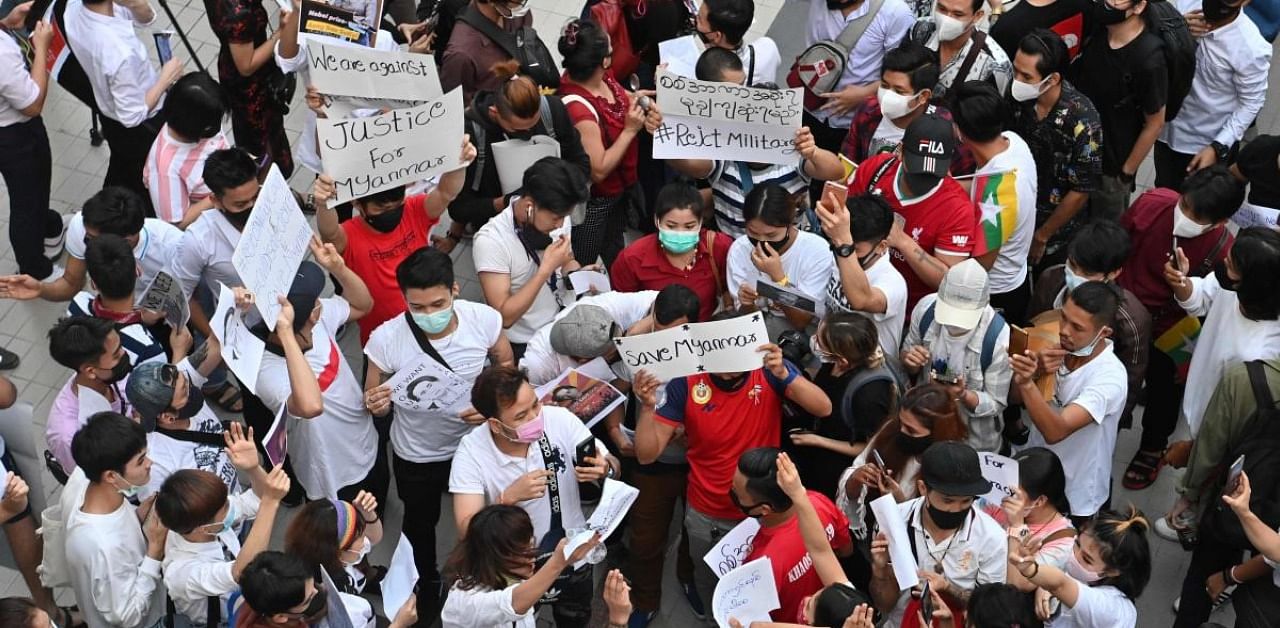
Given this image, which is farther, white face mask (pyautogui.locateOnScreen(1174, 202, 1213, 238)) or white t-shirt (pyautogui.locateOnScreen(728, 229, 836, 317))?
white face mask (pyautogui.locateOnScreen(1174, 202, 1213, 238))

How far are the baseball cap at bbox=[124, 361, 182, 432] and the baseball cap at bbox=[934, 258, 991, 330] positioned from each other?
3.27 meters

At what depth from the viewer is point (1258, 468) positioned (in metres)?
5.79

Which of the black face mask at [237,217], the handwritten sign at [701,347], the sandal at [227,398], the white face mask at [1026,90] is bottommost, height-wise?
the sandal at [227,398]

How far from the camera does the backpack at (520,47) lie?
7.93 m

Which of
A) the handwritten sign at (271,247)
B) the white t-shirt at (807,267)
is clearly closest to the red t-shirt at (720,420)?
the white t-shirt at (807,267)

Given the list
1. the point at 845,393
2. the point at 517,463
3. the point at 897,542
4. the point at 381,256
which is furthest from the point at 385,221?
the point at 897,542

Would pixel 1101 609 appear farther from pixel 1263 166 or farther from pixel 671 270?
pixel 1263 166

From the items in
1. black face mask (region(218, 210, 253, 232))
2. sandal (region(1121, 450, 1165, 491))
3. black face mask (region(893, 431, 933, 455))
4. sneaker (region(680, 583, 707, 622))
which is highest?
black face mask (region(218, 210, 253, 232))

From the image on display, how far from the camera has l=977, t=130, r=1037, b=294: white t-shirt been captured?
6930 millimetres

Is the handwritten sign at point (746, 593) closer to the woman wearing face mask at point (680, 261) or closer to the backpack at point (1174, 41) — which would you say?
the woman wearing face mask at point (680, 261)

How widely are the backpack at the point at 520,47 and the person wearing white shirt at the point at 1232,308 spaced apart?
3.43 meters

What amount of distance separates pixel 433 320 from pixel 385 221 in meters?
0.95

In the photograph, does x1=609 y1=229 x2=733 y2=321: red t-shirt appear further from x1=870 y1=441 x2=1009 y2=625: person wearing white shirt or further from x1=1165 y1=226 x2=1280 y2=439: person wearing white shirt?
x1=1165 y1=226 x2=1280 y2=439: person wearing white shirt

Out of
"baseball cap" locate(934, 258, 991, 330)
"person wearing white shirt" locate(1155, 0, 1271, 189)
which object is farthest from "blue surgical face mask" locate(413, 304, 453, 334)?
"person wearing white shirt" locate(1155, 0, 1271, 189)
